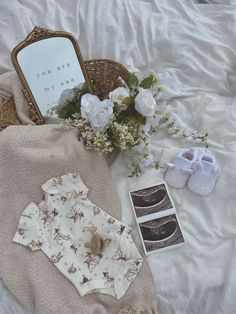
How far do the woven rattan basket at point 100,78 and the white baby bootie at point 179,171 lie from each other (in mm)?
348

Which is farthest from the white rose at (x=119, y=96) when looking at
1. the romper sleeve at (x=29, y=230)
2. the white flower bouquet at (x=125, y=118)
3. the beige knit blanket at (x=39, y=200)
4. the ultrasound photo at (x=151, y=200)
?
the romper sleeve at (x=29, y=230)

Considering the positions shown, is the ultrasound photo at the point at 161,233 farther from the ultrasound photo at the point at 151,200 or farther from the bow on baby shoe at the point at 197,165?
the bow on baby shoe at the point at 197,165

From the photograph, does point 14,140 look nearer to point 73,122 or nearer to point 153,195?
point 73,122

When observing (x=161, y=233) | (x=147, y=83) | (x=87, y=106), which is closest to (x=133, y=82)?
(x=147, y=83)

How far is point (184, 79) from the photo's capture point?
1.29 m

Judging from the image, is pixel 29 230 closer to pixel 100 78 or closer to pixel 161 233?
pixel 161 233

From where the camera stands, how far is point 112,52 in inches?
52.6

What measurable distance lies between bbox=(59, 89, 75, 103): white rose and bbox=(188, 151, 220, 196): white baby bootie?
0.46m

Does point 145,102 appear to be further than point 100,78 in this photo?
No

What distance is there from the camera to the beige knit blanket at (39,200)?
0.94 meters

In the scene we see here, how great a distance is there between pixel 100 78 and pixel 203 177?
54cm

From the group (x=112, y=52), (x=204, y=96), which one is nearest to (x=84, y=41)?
(x=112, y=52)

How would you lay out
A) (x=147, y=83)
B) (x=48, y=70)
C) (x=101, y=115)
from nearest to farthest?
1. (x=101, y=115)
2. (x=147, y=83)
3. (x=48, y=70)

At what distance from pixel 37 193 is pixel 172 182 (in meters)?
0.41
